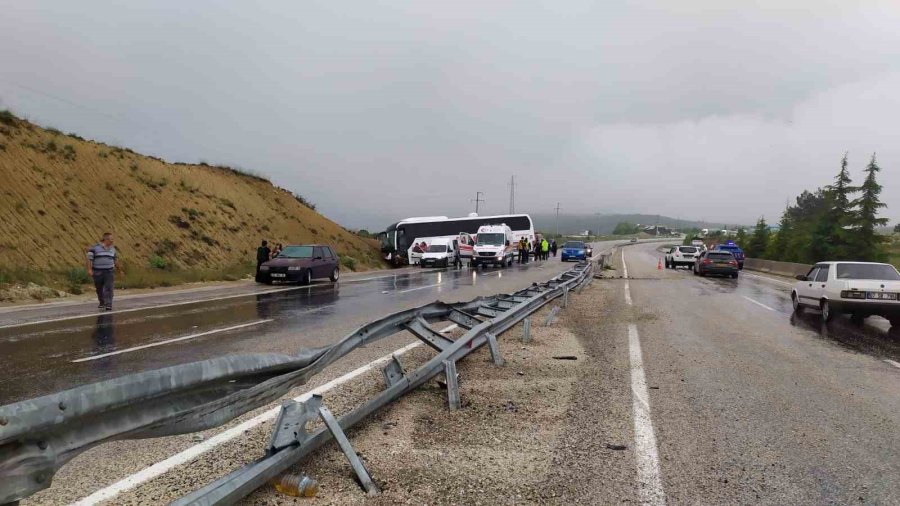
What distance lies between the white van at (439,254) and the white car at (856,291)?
27.0 m

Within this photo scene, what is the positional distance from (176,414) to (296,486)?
118 cm

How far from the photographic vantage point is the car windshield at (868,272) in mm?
12944

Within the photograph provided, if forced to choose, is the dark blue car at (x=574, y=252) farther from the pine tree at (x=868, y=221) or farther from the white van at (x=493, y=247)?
the pine tree at (x=868, y=221)

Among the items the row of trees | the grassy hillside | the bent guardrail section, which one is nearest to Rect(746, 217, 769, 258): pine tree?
the row of trees

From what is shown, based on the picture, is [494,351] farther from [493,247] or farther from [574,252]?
[574,252]

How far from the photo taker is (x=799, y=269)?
33.5 meters

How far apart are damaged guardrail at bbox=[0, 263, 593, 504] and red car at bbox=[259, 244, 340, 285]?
1789cm

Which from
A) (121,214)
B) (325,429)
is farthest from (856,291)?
(121,214)

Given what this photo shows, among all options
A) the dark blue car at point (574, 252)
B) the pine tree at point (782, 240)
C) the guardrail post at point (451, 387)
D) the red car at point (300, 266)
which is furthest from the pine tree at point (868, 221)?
the guardrail post at point (451, 387)

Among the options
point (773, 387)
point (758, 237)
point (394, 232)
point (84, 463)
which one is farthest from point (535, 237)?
point (84, 463)

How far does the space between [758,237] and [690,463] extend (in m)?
66.2

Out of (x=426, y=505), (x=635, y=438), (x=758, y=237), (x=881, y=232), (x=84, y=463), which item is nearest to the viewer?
(x=426, y=505)

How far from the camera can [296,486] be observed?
3727mm

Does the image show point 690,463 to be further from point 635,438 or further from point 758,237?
point 758,237
